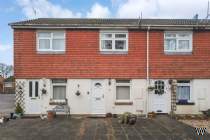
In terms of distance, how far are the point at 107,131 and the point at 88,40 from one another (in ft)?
26.2

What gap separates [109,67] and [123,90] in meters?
1.68

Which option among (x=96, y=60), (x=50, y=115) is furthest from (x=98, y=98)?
(x=50, y=115)

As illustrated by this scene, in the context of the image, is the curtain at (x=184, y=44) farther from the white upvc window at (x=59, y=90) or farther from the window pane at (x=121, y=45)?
the white upvc window at (x=59, y=90)

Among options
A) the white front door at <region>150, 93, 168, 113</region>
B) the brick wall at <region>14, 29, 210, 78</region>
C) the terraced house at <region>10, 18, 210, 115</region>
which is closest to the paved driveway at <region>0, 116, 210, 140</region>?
the white front door at <region>150, 93, 168, 113</region>

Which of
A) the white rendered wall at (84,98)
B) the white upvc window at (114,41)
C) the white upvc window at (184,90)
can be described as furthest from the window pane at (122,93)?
the white upvc window at (184,90)

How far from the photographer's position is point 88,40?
21.3 m

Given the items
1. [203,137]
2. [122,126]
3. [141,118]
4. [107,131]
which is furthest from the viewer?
[141,118]

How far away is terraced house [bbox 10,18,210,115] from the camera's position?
21109 mm

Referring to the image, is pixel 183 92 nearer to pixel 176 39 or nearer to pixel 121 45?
pixel 176 39

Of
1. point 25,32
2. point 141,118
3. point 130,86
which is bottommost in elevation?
point 141,118

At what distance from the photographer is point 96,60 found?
21.2 m

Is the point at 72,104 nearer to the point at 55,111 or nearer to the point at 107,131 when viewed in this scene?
the point at 55,111

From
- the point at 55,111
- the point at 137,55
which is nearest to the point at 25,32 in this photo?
the point at 55,111

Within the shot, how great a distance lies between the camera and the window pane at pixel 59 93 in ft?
69.9
